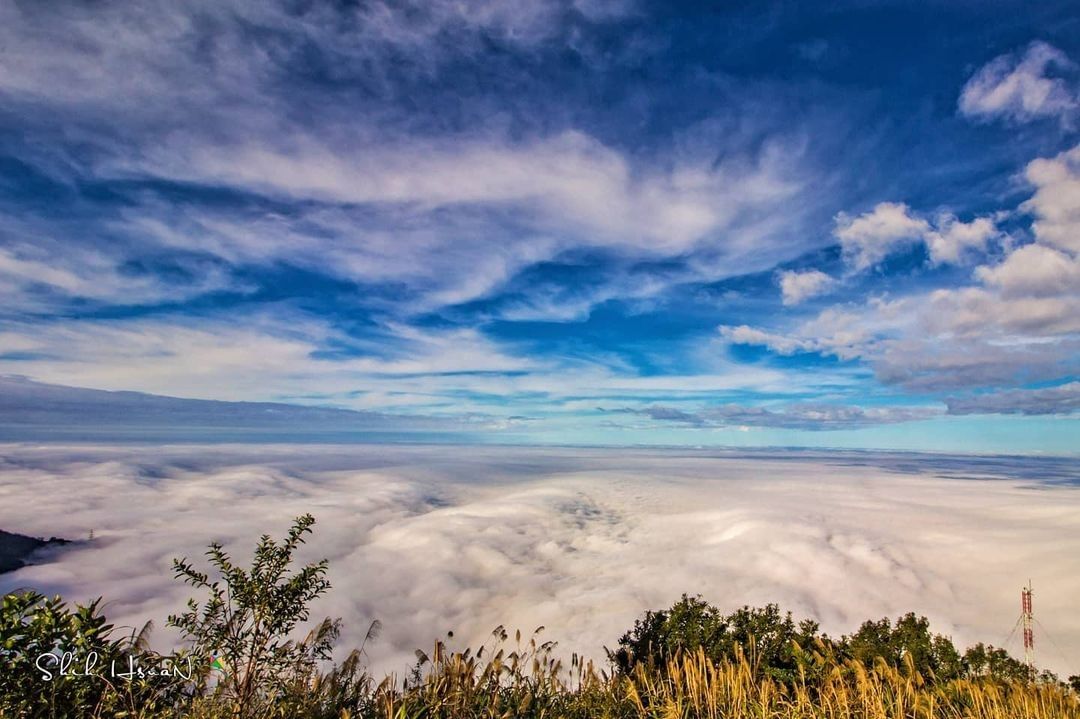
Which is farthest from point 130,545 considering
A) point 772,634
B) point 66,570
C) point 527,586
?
point 772,634

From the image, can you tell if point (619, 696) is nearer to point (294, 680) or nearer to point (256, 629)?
point (294, 680)

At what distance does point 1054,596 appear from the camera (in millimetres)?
175250

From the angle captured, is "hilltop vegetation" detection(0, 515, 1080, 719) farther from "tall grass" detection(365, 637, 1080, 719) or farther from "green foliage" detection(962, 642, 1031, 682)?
"green foliage" detection(962, 642, 1031, 682)

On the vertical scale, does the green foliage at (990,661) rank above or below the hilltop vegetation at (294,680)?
below

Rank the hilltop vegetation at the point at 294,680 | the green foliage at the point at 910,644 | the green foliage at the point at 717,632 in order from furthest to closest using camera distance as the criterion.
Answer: the green foliage at the point at 717,632 < the green foliage at the point at 910,644 < the hilltop vegetation at the point at 294,680

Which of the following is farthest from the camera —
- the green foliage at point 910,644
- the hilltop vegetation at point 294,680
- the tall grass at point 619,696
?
the green foliage at point 910,644

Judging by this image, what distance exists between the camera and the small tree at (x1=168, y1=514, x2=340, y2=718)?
6.66 m

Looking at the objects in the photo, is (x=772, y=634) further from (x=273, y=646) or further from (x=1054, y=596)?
(x=1054, y=596)

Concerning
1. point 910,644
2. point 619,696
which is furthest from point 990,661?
point 619,696

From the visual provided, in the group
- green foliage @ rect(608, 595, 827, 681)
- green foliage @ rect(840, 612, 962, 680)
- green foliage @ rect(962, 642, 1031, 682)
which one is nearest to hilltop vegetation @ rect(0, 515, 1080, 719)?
green foliage @ rect(608, 595, 827, 681)

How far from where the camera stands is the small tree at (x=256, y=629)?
262 inches

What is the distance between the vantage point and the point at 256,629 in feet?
23.4

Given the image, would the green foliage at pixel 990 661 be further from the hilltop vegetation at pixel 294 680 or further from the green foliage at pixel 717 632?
the hilltop vegetation at pixel 294 680

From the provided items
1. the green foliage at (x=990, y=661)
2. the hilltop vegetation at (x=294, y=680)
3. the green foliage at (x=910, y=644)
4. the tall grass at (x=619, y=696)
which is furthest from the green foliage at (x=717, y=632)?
the hilltop vegetation at (x=294, y=680)
